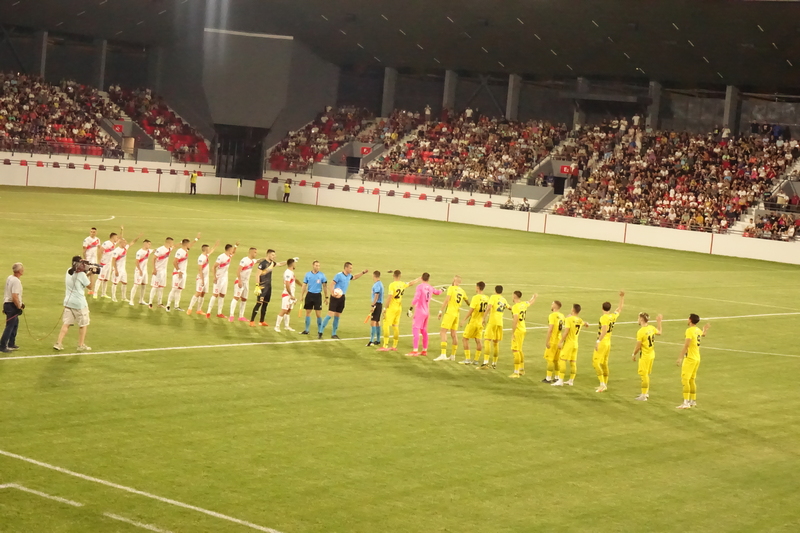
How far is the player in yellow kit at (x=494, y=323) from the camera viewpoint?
2034cm

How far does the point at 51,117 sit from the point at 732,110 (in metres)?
43.9

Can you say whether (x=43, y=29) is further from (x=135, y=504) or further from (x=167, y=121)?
(x=135, y=504)

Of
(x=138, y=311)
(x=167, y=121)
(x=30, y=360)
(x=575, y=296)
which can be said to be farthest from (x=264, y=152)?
(x=30, y=360)

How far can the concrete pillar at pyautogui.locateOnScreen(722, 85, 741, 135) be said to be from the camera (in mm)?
64125

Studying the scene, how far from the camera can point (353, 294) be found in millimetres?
30125

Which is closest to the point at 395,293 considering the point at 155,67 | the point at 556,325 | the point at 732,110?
the point at 556,325

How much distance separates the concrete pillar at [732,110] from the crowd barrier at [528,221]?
1301cm

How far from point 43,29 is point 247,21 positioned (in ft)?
46.2

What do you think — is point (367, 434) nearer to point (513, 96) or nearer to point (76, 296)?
point (76, 296)

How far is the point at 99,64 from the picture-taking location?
73.9 m

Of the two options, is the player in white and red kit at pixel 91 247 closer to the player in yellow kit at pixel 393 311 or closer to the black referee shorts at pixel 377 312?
the black referee shorts at pixel 377 312

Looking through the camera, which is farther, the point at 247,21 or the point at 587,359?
the point at 247,21

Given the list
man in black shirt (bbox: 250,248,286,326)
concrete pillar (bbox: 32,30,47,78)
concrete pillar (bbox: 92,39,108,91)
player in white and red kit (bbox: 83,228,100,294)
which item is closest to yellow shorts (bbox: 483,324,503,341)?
man in black shirt (bbox: 250,248,286,326)

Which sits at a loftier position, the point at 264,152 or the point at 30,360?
the point at 264,152
